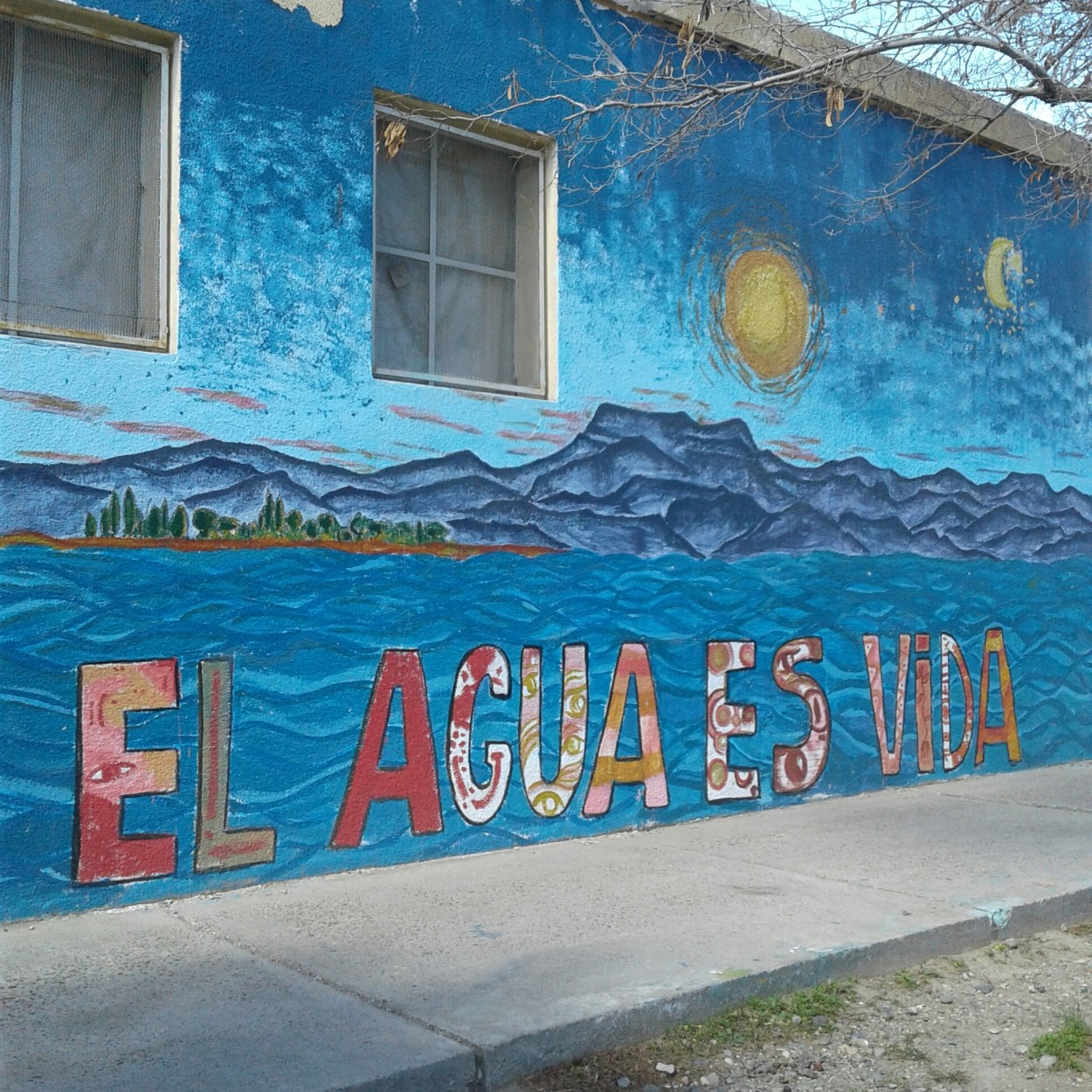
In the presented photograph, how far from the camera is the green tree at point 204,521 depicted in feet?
17.9

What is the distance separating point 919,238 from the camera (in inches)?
347

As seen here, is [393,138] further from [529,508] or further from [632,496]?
[632,496]

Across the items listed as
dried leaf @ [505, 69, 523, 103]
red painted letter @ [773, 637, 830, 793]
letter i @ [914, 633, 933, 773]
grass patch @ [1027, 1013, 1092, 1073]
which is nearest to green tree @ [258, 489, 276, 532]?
dried leaf @ [505, 69, 523, 103]

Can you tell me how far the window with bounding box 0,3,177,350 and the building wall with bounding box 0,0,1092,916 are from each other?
165mm

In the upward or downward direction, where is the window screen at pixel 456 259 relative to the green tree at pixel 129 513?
upward

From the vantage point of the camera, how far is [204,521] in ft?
17.9

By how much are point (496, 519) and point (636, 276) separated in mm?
1666

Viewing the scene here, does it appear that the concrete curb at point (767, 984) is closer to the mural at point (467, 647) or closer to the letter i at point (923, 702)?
the mural at point (467, 647)

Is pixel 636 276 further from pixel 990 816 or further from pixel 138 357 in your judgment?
pixel 990 816

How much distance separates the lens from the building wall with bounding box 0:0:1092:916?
5.21m

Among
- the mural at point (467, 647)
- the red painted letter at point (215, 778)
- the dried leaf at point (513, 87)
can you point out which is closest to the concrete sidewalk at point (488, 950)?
the red painted letter at point (215, 778)

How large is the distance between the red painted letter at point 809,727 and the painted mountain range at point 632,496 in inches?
23.9

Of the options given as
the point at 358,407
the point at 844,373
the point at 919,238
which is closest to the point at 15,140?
the point at 358,407

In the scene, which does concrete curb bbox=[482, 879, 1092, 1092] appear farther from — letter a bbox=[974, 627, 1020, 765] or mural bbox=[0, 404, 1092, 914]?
letter a bbox=[974, 627, 1020, 765]
